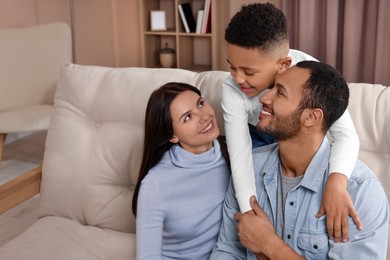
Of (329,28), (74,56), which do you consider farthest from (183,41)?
(329,28)

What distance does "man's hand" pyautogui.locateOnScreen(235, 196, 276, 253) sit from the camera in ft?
4.07

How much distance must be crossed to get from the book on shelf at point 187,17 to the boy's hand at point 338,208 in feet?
10.00

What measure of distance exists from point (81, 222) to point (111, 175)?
21 cm

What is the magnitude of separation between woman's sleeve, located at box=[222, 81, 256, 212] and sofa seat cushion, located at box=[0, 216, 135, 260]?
1.50 feet

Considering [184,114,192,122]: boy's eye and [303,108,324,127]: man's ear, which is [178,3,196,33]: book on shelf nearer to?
[184,114,192,122]: boy's eye

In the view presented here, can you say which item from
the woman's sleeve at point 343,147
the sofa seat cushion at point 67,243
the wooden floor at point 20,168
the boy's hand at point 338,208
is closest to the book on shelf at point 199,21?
the wooden floor at point 20,168

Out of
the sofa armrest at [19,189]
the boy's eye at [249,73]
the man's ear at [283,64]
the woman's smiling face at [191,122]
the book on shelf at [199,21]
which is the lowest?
the sofa armrest at [19,189]

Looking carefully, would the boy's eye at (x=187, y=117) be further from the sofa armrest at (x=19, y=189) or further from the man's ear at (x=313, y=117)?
the sofa armrest at (x=19, y=189)

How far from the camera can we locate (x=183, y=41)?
165 inches

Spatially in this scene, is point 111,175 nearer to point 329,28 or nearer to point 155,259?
point 155,259

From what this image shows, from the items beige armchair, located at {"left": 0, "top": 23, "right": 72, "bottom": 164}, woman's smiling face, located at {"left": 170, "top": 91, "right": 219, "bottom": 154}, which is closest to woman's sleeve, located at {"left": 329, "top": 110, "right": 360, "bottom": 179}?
woman's smiling face, located at {"left": 170, "top": 91, "right": 219, "bottom": 154}

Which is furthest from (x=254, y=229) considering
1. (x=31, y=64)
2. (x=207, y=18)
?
(x=207, y=18)

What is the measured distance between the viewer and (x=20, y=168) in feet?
10.3

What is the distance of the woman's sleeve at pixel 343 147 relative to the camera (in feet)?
3.90
